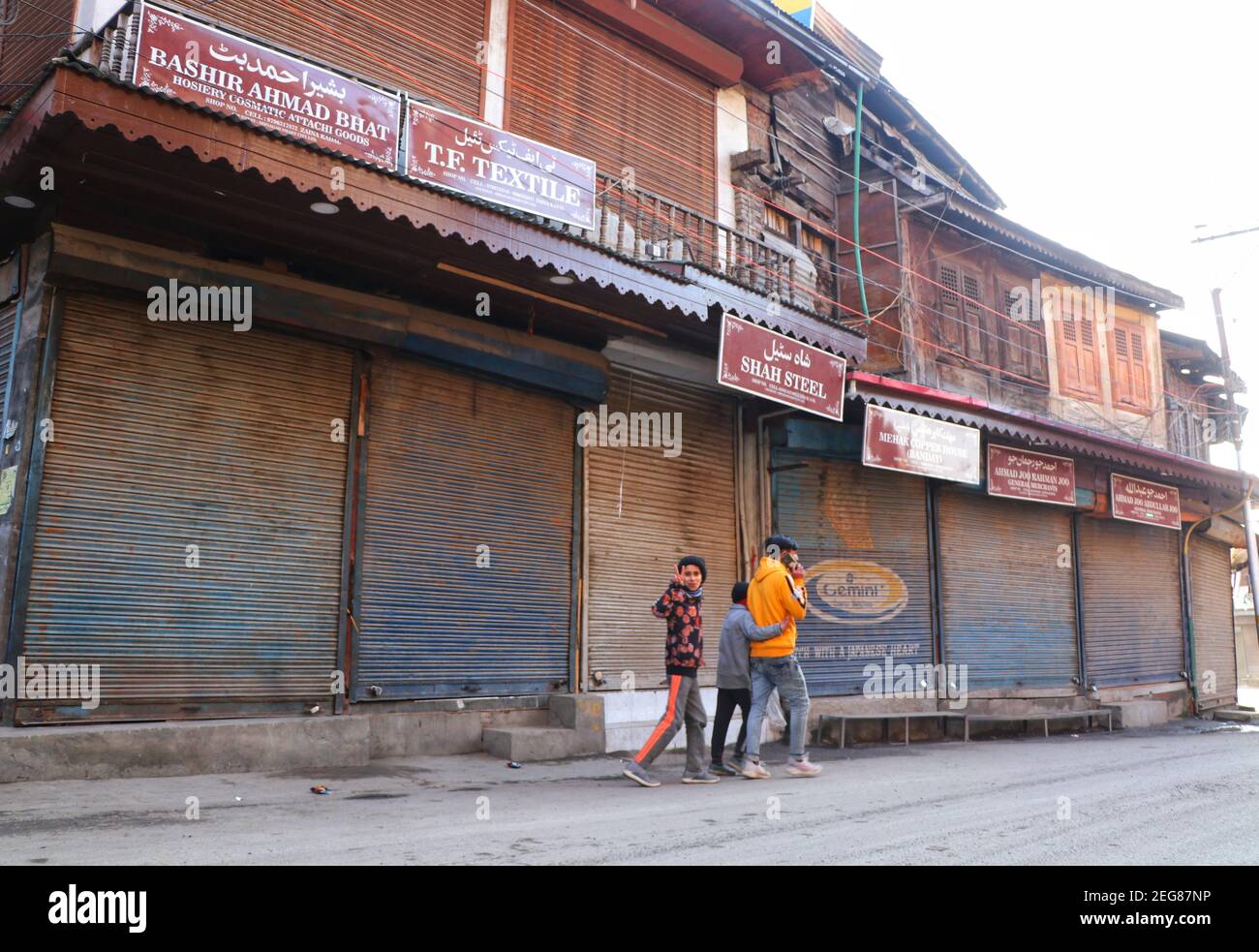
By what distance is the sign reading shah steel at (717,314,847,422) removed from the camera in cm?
1016

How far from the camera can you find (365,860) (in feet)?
14.8

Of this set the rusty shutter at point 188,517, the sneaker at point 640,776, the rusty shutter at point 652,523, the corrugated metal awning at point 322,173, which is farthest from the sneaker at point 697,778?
the corrugated metal awning at point 322,173

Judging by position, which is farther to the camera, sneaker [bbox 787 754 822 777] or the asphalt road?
sneaker [bbox 787 754 822 777]

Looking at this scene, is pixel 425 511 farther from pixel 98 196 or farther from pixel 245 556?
pixel 98 196

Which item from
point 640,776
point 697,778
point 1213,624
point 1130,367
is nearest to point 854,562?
point 697,778

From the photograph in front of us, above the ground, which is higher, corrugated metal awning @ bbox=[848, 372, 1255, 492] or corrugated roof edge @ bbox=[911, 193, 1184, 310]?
corrugated roof edge @ bbox=[911, 193, 1184, 310]

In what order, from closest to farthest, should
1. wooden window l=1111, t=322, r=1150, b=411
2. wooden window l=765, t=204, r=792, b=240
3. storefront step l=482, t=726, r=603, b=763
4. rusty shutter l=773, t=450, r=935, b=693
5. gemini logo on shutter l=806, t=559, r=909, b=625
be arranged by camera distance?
storefront step l=482, t=726, r=603, b=763 → rusty shutter l=773, t=450, r=935, b=693 → gemini logo on shutter l=806, t=559, r=909, b=625 → wooden window l=765, t=204, r=792, b=240 → wooden window l=1111, t=322, r=1150, b=411

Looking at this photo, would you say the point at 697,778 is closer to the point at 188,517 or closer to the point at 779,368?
the point at 188,517

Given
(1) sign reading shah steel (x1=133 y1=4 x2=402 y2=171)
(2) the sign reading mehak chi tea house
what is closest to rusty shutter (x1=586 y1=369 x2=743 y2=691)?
(2) the sign reading mehak chi tea house

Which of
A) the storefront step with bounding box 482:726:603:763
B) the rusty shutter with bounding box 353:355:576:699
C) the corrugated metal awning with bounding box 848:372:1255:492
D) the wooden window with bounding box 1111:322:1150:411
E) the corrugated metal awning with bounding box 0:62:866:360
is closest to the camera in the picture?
the corrugated metal awning with bounding box 0:62:866:360

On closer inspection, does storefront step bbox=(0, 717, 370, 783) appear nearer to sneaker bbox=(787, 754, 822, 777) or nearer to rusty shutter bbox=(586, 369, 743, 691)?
rusty shutter bbox=(586, 369, 743, 691)

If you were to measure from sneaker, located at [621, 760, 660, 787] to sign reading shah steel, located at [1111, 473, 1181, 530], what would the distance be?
1290 cm

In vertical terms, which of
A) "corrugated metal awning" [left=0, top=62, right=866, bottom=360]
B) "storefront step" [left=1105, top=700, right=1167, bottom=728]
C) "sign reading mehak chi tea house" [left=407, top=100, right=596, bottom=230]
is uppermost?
"sign reading mehak chi tea house" [left=407, top=100, right=596, bottom=230]

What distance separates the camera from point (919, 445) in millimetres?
12797
